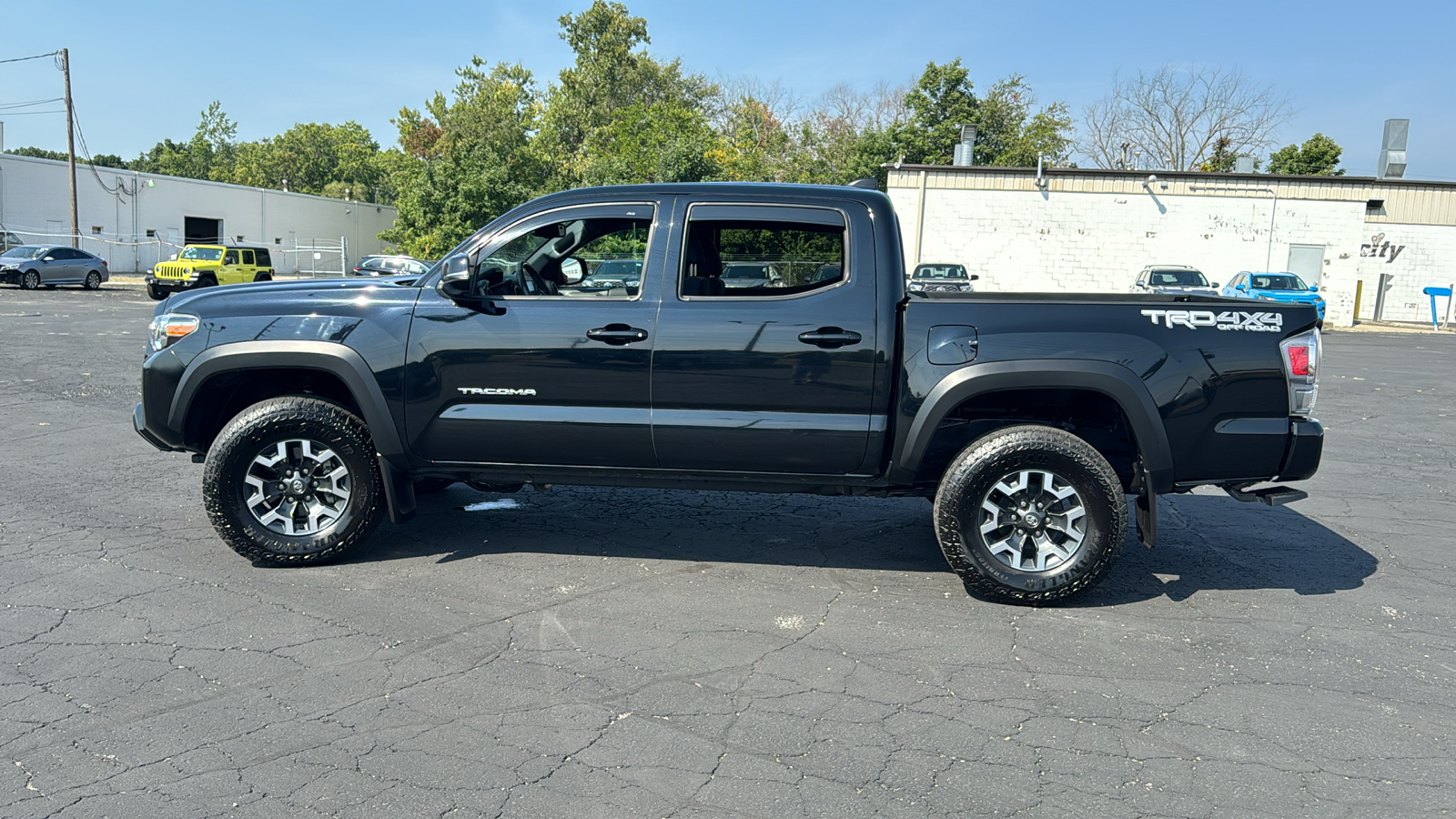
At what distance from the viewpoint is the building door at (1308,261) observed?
1251 inches

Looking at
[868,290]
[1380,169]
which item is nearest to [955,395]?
[868,290]

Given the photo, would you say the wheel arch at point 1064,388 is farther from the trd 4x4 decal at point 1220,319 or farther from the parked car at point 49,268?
the parked car at point 49,268

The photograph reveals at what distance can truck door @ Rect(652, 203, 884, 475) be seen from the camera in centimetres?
470

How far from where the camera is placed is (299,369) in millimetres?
5117

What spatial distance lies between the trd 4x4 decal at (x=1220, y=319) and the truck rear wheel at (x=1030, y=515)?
2.30ft

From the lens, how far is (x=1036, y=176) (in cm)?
3180

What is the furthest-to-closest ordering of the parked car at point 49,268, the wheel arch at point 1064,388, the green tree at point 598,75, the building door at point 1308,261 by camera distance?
the green tree at point 598,75 < the building door at point 1308,261 < the parked car at point 49,268 < the wheel arch at point 1064,388

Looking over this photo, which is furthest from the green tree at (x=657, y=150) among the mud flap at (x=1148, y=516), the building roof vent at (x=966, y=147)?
the mud flap at (x=1148, y=516)

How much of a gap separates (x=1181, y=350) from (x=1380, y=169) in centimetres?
3906

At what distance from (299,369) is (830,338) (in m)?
2.80

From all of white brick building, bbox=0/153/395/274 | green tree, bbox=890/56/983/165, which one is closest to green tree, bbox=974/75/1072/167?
green tree, bbox=890/56/983/165

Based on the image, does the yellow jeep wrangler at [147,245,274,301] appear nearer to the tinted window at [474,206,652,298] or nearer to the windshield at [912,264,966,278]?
the windshield at [912,264,966,278]

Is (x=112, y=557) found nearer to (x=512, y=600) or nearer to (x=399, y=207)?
(x=512, y=600)

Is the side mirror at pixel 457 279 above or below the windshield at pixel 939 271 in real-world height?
below
